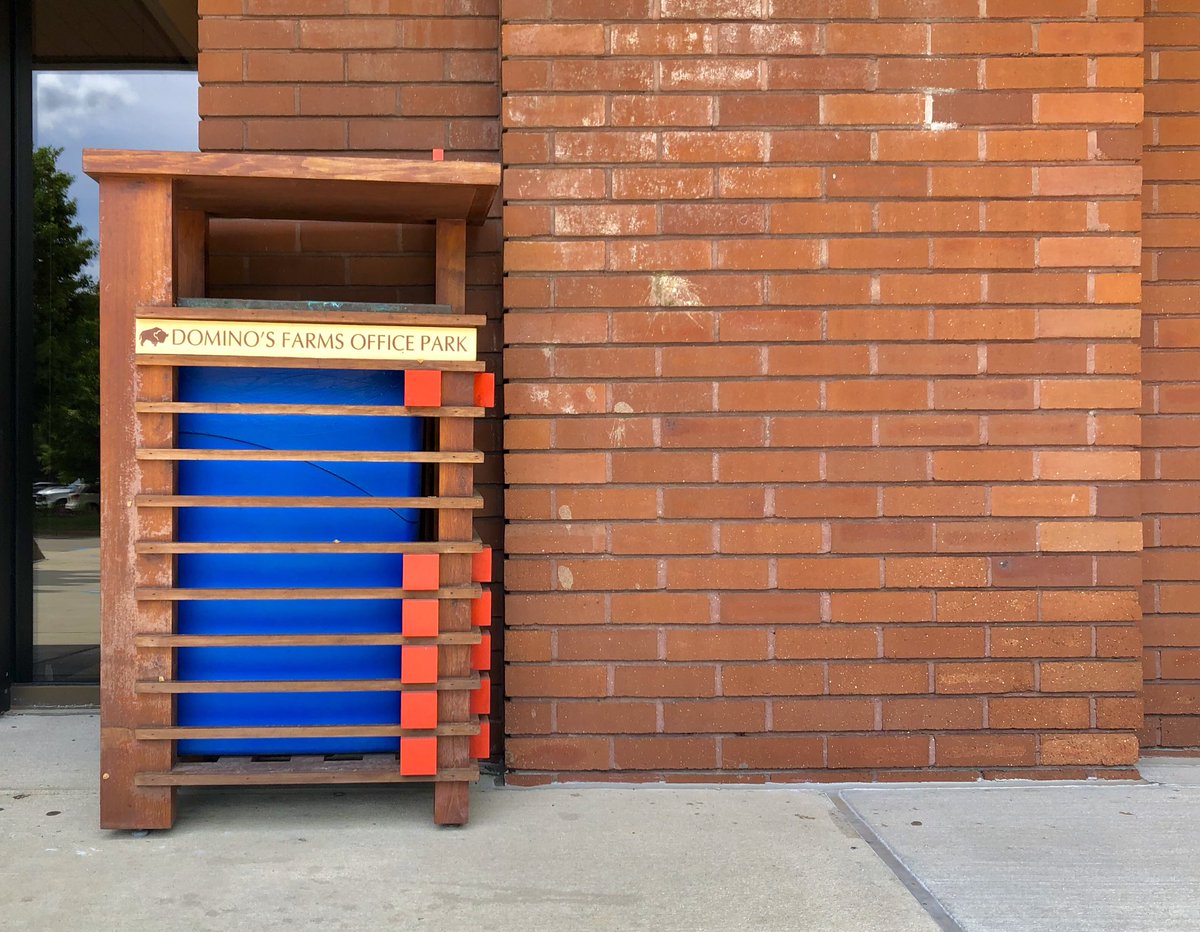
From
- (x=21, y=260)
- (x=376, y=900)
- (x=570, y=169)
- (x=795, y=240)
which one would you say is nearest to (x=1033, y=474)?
(x=795, y=240)

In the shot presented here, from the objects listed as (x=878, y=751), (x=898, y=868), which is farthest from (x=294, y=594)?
(x=878, y=751)

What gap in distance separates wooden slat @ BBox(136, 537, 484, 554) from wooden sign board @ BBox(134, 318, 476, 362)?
648mm

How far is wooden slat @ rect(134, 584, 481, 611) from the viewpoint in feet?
11.7

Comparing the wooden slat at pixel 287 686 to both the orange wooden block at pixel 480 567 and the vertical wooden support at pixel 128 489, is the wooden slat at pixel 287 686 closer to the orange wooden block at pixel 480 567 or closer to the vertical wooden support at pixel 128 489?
the vertical wooden support at pixel 128 489

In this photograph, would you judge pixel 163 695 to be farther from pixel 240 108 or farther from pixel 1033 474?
pixel 1033 474

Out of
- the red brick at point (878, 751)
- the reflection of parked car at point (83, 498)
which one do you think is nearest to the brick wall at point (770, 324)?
the red brick at point (878, 751)

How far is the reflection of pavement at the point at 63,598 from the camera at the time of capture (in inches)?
219

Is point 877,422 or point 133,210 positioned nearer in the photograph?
point 133,210

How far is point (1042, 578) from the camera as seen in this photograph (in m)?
4.27

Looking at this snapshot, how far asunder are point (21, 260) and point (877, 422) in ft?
14.6

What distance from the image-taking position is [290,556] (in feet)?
12.2

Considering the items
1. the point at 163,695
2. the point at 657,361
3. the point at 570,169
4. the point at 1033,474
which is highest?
the point at 570,169

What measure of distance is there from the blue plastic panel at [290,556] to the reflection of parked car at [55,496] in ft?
7.40

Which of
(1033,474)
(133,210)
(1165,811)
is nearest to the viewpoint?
(133,210)
